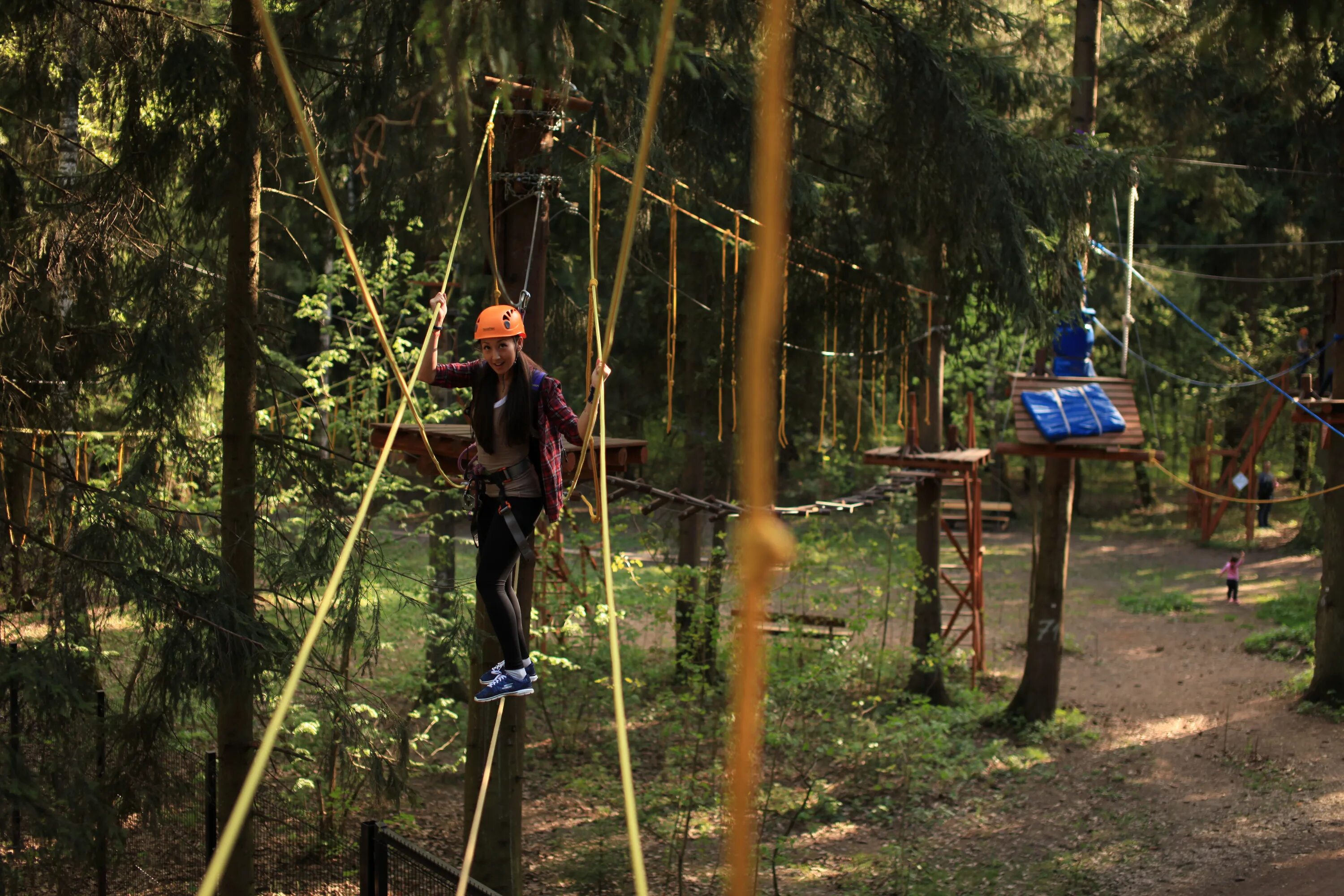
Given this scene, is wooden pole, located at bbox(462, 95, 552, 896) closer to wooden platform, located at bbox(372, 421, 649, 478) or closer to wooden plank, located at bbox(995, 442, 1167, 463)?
wooden platform, located at bbox(372, 421, 649, 478)

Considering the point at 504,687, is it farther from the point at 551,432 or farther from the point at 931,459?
the point at 931,459

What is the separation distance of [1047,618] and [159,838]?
10.1m

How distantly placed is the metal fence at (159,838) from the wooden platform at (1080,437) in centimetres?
751

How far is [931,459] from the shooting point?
1389cm

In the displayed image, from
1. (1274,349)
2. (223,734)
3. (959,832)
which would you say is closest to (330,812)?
(223,734)

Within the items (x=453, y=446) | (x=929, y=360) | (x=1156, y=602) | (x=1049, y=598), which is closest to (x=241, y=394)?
(x=453, y=446)

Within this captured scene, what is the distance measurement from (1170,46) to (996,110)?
4894 mm

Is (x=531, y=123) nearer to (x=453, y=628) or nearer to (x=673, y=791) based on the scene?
(x=453, y=628)

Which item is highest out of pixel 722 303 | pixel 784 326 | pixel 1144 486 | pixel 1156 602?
pixel 722 303

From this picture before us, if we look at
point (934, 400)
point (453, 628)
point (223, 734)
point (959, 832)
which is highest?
point (934, 400)

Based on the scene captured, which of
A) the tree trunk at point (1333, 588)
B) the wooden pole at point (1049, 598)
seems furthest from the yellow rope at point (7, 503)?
the tree trunk at point (1333, 588)

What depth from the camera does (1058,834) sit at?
1119 cm

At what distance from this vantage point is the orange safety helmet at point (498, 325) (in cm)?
474

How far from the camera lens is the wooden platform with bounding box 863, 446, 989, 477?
45.6ft
